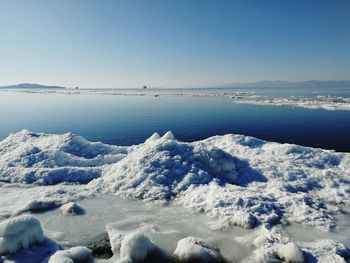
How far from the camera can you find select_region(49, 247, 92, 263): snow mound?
26.2 feet

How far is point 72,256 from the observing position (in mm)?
8375

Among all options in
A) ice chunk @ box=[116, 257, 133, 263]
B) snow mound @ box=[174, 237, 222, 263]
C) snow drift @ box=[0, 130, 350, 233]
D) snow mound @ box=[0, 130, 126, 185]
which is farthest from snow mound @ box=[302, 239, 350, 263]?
snow mound @ box=[0, 130, 126, 185]

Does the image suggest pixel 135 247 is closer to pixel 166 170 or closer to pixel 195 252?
pixel 195 252

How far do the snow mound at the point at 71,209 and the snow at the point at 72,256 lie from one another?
306 centimetres

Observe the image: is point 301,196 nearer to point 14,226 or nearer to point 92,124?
point 14,226

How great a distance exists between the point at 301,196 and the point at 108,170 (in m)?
10.4

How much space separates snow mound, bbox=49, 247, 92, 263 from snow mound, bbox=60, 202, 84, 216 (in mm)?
3057

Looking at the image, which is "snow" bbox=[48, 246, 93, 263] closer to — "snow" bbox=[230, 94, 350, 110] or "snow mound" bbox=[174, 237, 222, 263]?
"snow mound" bbox=[174, 237, 222, 263]

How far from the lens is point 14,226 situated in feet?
29.2

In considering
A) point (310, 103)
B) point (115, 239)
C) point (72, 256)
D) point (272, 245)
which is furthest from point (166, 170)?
point (310, 103)

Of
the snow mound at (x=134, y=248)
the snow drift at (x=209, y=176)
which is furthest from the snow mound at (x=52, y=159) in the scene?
the snow mound at (x=134, y=248)

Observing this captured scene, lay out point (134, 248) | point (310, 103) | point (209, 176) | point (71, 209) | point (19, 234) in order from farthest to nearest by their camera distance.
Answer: point (310, 103) < point (209, 176) < point (71, 209) < point (19, 234) < point (134, 248)

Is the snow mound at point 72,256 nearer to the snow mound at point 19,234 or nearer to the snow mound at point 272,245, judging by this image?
the snow mound at point 19,234

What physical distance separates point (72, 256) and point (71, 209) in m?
3.59
